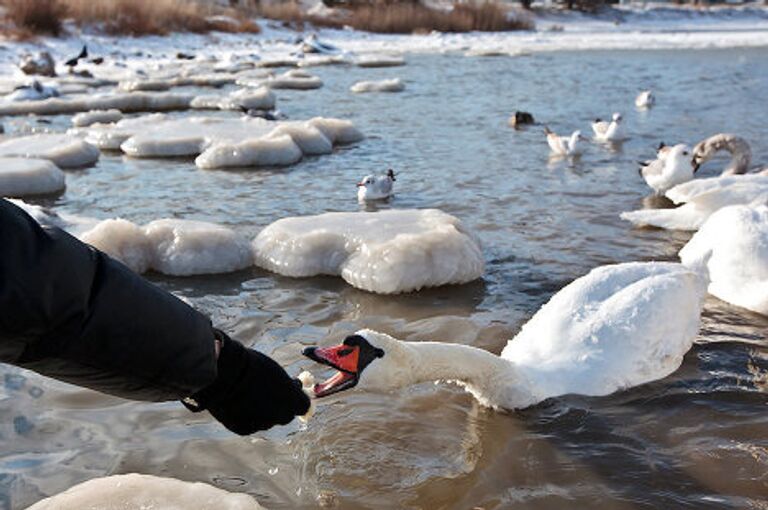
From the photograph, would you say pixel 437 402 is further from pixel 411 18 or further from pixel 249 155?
pixel 411 18

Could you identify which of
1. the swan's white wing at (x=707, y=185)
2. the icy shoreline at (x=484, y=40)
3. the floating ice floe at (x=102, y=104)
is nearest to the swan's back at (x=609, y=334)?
the swan's white wing at (x=707, y=185)

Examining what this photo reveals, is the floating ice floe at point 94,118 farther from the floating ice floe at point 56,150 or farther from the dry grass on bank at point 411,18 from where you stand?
the dry grass on bank at point 411,18

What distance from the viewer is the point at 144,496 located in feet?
9.25

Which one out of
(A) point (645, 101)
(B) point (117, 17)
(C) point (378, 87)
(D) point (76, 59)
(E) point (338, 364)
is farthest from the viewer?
(B) point (117, 17)

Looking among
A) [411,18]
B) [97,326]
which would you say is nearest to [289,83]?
[97,326]

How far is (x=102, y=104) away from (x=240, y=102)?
244 cm

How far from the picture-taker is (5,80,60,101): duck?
15.1 metres

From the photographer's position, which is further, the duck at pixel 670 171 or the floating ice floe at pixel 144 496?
the duck at pixel 670 171

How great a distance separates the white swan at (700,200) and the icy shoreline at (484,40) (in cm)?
1670

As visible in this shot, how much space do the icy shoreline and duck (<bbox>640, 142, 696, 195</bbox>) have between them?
15787 mm

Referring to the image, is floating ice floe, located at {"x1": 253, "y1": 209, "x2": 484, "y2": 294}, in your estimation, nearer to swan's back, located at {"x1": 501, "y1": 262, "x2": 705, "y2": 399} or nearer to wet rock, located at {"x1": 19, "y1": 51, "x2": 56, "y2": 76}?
swan's back, located at {"x1": 501, "y1": 262, "x2": 705, "y2": 399}

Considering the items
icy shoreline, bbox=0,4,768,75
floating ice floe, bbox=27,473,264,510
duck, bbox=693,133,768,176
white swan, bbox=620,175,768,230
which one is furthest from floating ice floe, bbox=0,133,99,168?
icy shoreline, bbox=0,4,768,75

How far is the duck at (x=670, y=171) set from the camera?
8.16 m

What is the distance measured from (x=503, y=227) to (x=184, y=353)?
523 cm
